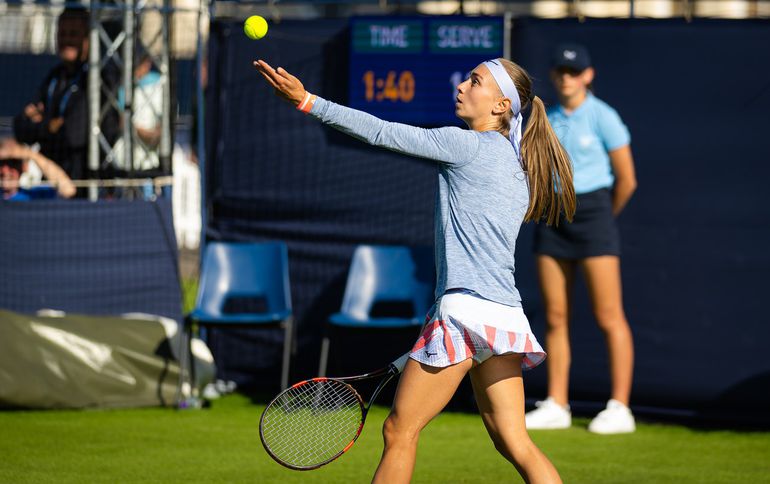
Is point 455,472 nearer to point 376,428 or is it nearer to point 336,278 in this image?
point 376,428

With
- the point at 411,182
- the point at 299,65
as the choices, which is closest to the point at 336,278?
the point at 411,182

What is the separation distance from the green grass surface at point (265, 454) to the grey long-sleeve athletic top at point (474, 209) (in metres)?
2.07

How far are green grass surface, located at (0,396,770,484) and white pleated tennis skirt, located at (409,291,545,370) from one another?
197 centimetres

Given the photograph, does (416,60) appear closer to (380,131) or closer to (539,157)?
(539,157)

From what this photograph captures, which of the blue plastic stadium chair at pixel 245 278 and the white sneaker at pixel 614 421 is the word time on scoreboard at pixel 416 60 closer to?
the blue plastic stadium chair at pixel 245 278

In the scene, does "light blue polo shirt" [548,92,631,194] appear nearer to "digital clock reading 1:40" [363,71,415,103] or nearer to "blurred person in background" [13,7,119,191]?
"digital clock reading 1:40" [363,71,415,103]

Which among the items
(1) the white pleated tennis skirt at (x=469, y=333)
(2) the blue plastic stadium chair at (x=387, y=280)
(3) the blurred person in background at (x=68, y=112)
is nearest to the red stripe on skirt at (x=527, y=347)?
(1) the white pleated tennis skirt at (x=469, y=333)

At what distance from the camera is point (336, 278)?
29.5ft

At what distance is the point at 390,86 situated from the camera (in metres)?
8.66

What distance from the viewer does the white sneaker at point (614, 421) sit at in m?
7.53

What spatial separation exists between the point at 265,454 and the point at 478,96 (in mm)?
3048

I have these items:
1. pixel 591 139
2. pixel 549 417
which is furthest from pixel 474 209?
pixel 549 417

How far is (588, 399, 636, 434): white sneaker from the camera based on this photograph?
7531 mm

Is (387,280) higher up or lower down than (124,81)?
lower down
